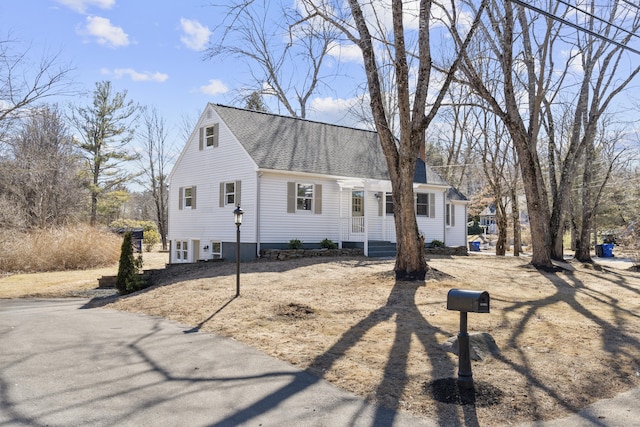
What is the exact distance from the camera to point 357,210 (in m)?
20.2

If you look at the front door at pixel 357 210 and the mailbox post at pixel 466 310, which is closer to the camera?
the mailbox post at pixel 466 310

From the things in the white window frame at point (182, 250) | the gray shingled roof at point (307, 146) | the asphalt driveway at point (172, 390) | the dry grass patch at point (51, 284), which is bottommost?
the dry grass patch at point (51, 284)

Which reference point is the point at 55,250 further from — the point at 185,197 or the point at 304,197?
the point at 304,197

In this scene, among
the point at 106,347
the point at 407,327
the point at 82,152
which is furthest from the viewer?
the point at 82,152

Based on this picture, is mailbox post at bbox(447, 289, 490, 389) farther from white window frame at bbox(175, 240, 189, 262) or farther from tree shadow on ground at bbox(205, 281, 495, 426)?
white window frame at bbox(175, 240, 189, 262)

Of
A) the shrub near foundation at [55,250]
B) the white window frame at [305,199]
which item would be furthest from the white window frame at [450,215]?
the shrub near foundation at [55,250]

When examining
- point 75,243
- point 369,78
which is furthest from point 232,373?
point 75,243

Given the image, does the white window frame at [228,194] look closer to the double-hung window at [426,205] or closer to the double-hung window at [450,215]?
the double-hung window at [426,205]

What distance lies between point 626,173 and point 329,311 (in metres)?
28.6

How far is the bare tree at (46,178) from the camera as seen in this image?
26219 mm

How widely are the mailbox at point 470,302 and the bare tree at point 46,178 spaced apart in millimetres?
24275

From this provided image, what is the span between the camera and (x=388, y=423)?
3736 mm

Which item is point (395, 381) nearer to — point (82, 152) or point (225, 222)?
point (225, 222)

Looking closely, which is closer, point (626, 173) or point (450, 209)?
point (450, 209)
